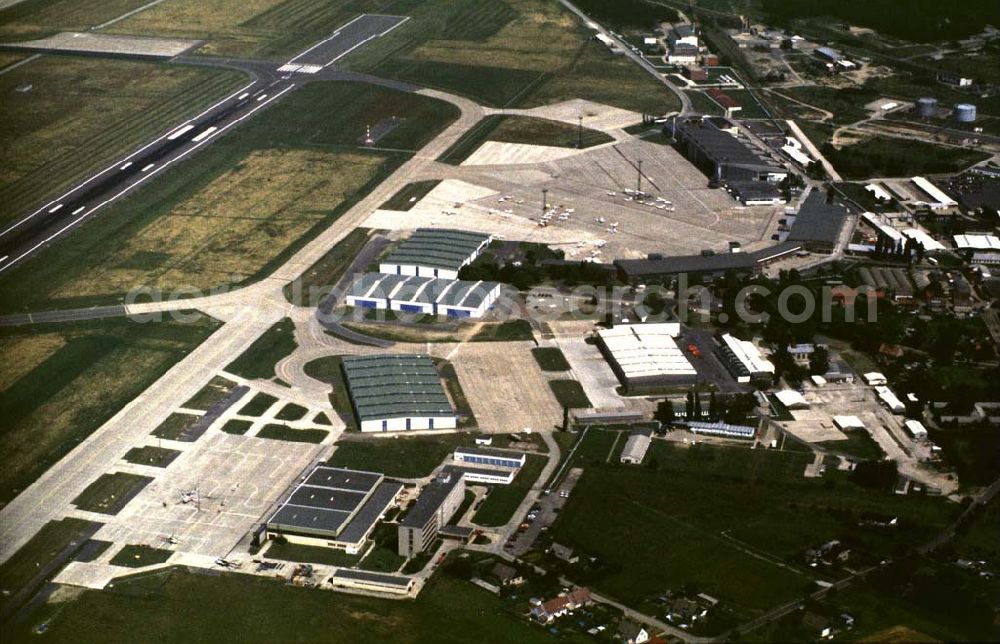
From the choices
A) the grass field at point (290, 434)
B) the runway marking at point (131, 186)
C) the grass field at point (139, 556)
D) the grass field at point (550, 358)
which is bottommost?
the grass field at point (550, 358)

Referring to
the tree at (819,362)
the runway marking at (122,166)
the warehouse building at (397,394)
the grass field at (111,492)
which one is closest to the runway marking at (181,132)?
the runway marking at (122,166)

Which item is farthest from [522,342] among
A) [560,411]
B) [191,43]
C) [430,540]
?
[191,43]

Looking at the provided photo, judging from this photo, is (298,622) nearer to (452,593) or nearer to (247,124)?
(452,593)

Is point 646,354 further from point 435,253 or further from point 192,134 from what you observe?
point 192,134

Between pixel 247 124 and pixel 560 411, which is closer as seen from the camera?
pixel 560 411

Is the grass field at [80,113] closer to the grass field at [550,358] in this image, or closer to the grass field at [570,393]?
the grass field at [550,358]

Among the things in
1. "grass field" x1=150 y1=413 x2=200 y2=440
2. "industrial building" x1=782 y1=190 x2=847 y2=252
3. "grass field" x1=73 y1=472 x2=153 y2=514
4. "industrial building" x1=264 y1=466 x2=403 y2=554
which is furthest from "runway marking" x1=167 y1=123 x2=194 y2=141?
"industrial building" x1=264 y1=466 x2=403 y2=554

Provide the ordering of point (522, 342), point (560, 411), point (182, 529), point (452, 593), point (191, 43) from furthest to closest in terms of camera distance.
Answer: point (191, 43), point (522, 342), point (560, 411), point (182, 529), point (452, 593)

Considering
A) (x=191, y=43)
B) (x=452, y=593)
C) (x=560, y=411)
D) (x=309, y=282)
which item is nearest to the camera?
(x=452, y=593)
